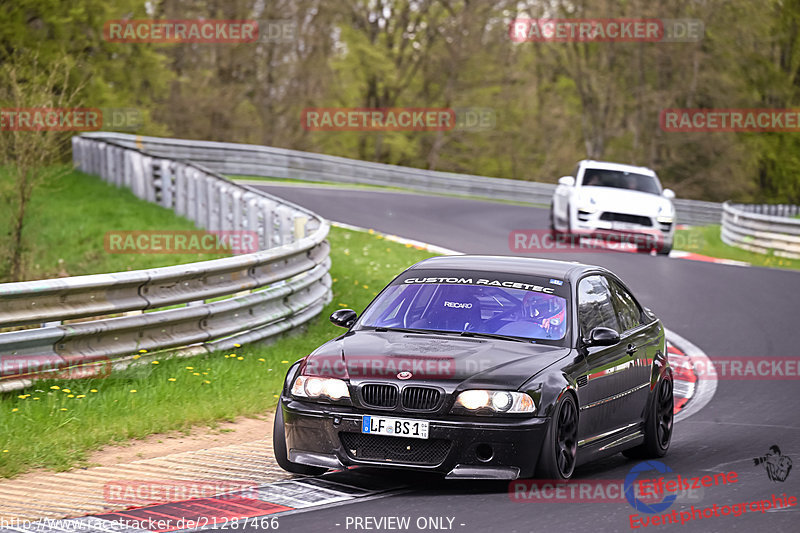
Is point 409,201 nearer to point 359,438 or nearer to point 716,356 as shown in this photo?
point 716,356

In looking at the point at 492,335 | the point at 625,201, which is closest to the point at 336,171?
the point at 625,201

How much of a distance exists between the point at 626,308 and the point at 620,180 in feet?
49.3

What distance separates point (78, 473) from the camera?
754 cm

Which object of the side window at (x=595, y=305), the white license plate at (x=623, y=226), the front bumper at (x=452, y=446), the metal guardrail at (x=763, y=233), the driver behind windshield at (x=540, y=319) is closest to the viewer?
the front bumper at (x=452, y=446)

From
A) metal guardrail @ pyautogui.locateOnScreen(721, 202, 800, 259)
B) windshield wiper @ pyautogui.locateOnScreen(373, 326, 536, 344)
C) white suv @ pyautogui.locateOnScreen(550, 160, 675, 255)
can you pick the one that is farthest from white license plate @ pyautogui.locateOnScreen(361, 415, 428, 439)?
metal guardrail @ pyautogui.locateOnScreen(721, 202, 800, 259)

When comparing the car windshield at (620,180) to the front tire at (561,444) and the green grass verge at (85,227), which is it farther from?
the front tire at (561,444)

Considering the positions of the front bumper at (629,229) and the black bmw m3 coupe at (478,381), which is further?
the front bumper at (629,229)

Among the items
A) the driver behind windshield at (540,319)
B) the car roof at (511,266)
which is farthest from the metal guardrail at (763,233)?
the driver behind windshield at (540,319)

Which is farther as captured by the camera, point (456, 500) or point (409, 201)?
point (409, 201)

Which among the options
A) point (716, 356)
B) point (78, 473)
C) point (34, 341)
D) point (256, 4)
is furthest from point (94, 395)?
point (256, 4)

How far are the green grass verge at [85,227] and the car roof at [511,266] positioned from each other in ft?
35.6

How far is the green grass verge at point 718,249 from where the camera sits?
2705 centimetres

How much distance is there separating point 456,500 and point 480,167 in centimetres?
5297

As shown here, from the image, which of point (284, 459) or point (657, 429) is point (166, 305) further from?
point (657, 429)
